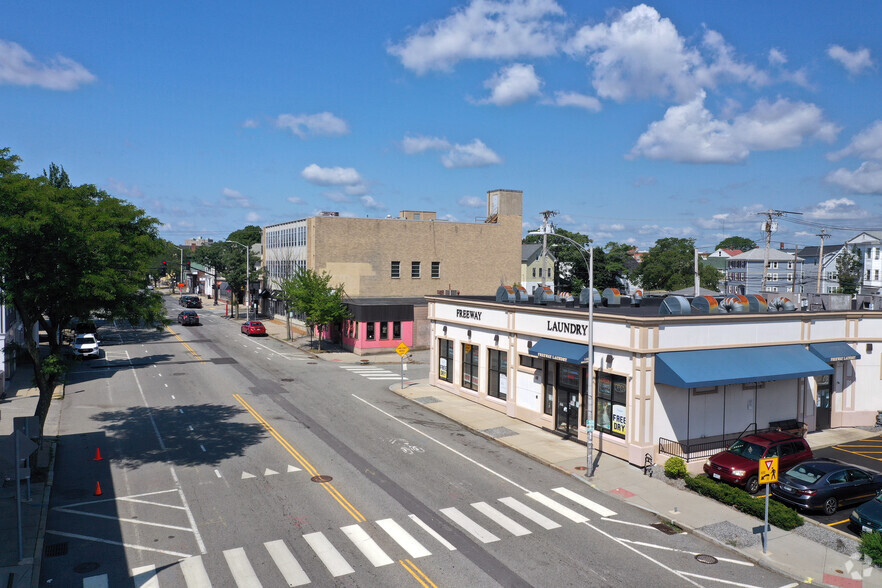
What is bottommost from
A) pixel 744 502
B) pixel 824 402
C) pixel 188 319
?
pixel 744 502

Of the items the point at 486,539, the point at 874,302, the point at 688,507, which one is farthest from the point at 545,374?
the point at 874,302

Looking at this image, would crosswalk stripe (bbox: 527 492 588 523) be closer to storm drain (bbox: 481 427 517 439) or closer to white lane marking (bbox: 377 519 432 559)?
white lane marking (bbox: 377 519 432 559)

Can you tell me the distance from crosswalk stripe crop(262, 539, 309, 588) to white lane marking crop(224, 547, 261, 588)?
0.60 metres

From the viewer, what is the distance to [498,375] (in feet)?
105

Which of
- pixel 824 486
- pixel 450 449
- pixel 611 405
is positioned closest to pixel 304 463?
pixel 450 449

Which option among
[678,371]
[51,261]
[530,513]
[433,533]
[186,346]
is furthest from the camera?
[186,346]

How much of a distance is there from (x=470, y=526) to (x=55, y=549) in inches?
419

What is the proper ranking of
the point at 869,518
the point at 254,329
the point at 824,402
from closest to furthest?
1. the point at 869,518
2. the point at 824,402
3. the point at 254,329

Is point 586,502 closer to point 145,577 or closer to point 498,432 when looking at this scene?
point 498,432

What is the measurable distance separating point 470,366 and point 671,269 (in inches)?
3245

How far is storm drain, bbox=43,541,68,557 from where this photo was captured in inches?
599

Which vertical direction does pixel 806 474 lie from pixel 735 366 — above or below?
below

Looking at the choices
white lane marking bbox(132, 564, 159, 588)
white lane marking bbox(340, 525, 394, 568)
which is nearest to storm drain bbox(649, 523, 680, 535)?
white lane marking bbox(340, 525, 394, 568)

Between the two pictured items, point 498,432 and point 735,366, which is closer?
point 735,366
